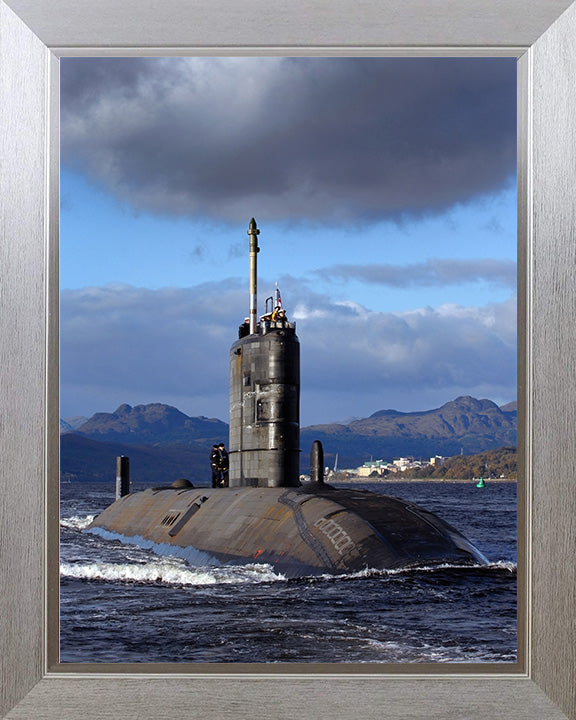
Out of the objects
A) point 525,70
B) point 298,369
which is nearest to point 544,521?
point 525,70

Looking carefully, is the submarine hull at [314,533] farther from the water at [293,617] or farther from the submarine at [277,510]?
the water at [293,617]

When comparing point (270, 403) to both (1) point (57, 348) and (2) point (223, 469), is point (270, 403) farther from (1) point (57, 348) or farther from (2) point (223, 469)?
(1) point (57, 348)

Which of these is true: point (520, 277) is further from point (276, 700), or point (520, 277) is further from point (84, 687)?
point (84, 687)

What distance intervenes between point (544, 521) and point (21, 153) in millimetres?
3831

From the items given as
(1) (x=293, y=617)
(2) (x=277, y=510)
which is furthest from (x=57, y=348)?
(2) (x=277, y=510)

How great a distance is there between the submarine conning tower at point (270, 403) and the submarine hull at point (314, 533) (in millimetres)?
592

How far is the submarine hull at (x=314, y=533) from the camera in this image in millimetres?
13562

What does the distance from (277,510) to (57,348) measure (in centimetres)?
1098

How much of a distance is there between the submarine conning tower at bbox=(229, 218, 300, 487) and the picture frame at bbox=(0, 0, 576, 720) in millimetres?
12357

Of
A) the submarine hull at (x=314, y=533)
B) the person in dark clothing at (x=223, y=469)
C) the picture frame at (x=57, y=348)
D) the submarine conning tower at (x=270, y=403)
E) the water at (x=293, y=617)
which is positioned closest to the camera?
the picture frame at (x=57, y=348)

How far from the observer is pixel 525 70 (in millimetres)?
5191

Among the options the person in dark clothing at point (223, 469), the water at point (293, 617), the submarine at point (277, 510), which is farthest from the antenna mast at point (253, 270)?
the water at point (293, 617)

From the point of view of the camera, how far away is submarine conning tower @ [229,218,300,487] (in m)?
17.4

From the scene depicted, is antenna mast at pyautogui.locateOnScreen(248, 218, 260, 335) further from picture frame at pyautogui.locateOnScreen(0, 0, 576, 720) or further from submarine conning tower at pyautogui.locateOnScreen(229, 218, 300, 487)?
picture frame at pyautogui.locateOnScreen(0, 0, 576, 720)
